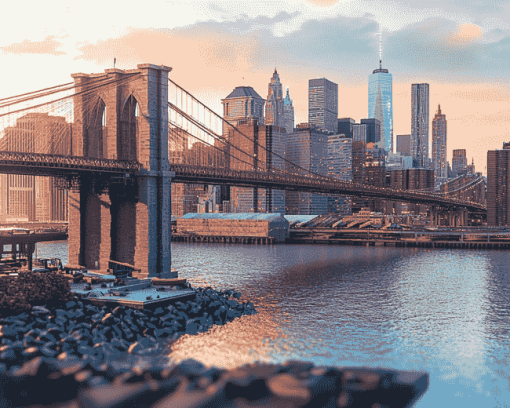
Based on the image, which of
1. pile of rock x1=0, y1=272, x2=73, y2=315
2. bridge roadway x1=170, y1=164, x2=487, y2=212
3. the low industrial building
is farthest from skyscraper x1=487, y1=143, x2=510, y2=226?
pile of rock x1=0, y1=272, x2=73, y2=315

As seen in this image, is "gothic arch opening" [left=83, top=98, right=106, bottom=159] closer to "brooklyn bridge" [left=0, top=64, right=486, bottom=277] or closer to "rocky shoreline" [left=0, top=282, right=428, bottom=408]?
"brooklyn bridge" [left=0, top=64, right=486, bottom=277]

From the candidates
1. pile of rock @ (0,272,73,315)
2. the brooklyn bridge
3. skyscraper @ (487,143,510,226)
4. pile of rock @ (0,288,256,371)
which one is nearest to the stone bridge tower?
the brooklyn bridge

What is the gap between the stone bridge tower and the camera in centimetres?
4369

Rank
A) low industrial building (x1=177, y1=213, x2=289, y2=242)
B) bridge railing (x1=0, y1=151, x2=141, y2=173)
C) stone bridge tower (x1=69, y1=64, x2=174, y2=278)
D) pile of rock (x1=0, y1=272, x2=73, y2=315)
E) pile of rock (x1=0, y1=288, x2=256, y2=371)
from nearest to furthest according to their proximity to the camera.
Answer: pile of rock (x1=0, y1=288, x2=256, y2=371), pile of rock (x1=0, y1=272, x2=73, y2=315), bridge railing (x1=0, y1=151, x2=141, y2=173), stone bridge tower (x1=69, y1=64, x2=174, y2=278), low industrial building (x1=177, y1=213, x2=289, y2=242)

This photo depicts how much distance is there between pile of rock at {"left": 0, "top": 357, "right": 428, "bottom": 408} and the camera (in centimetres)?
799

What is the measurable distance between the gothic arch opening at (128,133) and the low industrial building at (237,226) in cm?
6740

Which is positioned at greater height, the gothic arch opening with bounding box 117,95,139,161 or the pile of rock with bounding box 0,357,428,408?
the gothic arch opening with bounding box 117,95,139,161

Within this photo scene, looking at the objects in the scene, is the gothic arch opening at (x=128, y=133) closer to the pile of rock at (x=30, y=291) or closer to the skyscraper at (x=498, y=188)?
the pile of rock at (x=30, y=291)

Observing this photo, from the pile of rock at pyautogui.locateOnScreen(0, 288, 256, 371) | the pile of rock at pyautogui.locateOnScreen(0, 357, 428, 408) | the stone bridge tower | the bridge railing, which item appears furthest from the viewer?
the stone bridge tower

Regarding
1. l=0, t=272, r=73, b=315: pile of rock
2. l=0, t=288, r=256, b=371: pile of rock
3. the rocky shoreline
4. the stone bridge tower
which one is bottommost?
l=0, t=288, r=256, b=371: pile of rock

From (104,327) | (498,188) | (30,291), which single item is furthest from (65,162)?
(498,188)

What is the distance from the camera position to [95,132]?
4759 cm

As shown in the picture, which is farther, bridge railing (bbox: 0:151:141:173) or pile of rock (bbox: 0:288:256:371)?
bridge railing (bbox: 0:151:141:173)

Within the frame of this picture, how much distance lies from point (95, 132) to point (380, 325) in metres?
31.5
